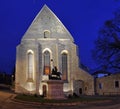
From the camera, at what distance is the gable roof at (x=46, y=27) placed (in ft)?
200

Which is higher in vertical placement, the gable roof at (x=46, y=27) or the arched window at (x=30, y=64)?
the gable roof at (x=46, y=27)

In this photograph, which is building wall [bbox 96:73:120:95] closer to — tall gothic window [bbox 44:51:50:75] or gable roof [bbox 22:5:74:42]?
gable roof [bbox 22:5:74:42]

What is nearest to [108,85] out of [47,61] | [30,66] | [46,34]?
[47,61]

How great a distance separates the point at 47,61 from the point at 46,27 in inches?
280

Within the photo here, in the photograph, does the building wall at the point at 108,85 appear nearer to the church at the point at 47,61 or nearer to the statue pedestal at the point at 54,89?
the church at the point at 47,61

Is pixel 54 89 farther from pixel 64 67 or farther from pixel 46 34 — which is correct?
pixel 46 34

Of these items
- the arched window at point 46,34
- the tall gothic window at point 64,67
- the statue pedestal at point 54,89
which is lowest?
the statue pedestal at point 54,89

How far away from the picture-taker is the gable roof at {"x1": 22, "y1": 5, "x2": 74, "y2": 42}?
60969 mm

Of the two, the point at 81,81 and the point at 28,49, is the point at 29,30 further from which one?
the point at 81,81

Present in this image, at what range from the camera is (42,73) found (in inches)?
2283

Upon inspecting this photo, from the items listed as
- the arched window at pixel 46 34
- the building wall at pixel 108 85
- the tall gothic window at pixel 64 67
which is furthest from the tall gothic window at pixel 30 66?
the building wall at pixel 108 85

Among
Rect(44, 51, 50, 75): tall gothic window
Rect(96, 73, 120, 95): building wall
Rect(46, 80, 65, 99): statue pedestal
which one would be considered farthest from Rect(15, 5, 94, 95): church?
Rect(46, 80, 65, 99): statue pedestal

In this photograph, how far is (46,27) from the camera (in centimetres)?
6147

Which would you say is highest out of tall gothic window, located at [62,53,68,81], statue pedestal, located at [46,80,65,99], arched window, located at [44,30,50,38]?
arched window, located at [44,30,50,38]
